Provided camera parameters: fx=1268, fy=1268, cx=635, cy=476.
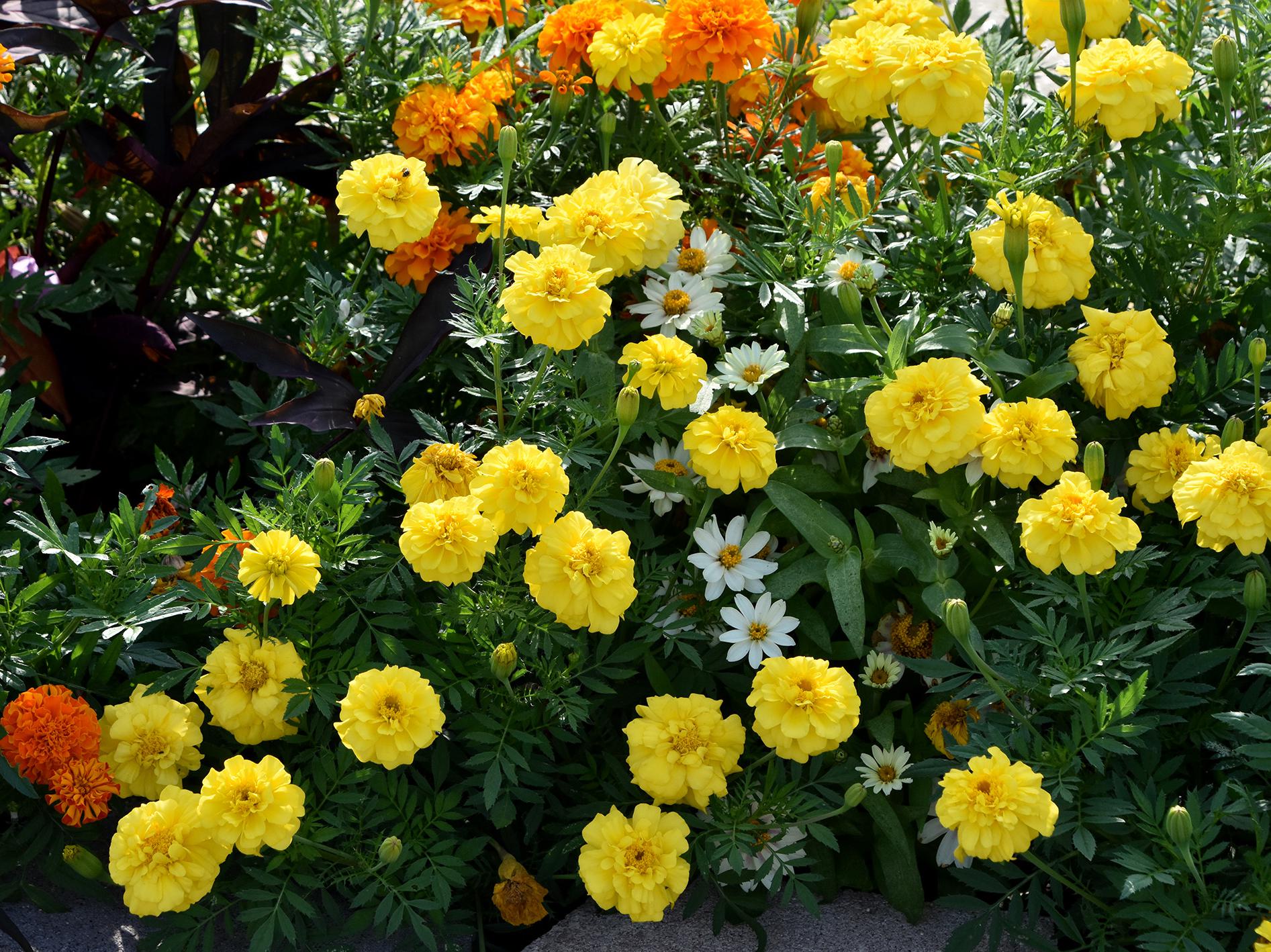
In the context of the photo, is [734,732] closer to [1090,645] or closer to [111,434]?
[1090,645]

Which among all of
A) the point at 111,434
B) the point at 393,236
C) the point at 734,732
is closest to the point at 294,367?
the point at 393,236

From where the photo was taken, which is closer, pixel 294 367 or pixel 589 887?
pixel 589 887

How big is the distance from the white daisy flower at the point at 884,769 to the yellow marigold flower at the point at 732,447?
1.34 feet

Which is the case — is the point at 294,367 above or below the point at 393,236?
below

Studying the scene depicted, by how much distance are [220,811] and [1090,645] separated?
1.10 metres

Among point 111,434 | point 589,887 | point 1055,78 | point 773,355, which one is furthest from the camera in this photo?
point 111,434

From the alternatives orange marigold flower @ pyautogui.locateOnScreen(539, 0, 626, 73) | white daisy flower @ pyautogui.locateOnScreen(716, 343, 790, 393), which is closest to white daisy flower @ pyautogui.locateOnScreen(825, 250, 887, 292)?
white daisy flower @ pyautogui.locateOnScreen(716, 343, 790, 393)

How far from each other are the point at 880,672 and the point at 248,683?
0.84 meters

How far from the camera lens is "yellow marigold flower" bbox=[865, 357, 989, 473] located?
1.56 m

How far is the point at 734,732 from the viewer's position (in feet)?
5.36

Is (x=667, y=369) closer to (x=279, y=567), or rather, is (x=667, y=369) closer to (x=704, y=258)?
(x=704, y=258)

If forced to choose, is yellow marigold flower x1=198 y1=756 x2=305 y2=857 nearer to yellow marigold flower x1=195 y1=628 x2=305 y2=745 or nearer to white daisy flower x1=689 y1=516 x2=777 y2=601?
yellow marigold flower x1=195 y1=628 x2=305 y2=745

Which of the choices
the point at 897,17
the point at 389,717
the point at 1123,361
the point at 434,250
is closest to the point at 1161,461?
the point at 1123,361

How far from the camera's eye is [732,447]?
167cm
